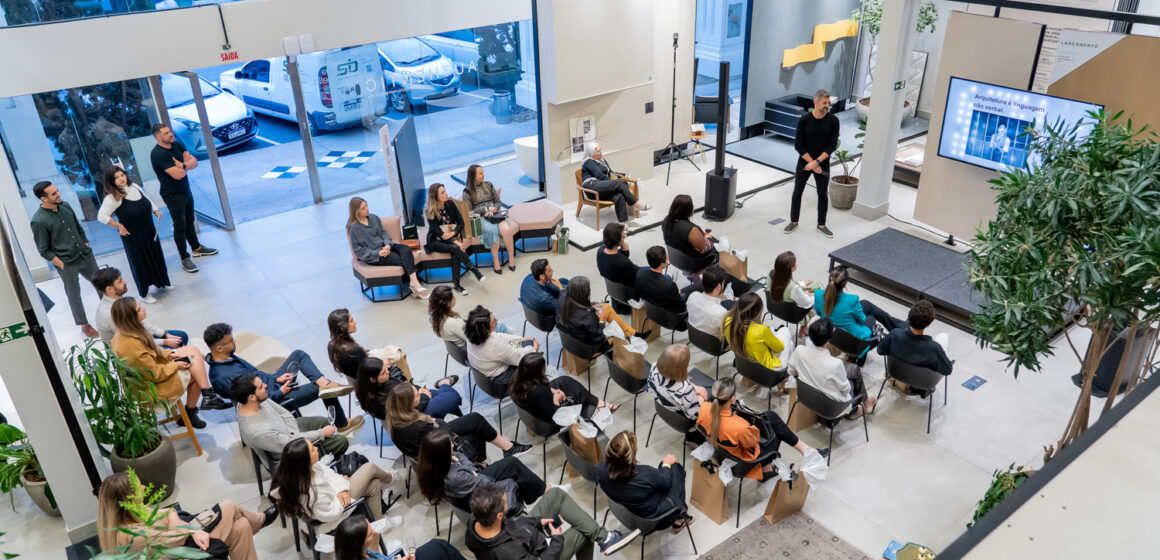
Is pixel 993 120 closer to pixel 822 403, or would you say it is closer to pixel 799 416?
pixel 799 416

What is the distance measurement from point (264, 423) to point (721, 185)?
20.1 feet

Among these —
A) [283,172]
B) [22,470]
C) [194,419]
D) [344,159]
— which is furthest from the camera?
[283,172]

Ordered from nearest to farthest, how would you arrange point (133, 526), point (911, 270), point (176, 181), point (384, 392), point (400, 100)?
point (133, 526)
point (384, 392)
point (911, 270)
point (176, 181)
point (400, 100)

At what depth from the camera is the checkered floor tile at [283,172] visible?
1109cm

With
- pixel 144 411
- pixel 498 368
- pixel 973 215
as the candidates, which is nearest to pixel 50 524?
pixel 144 411

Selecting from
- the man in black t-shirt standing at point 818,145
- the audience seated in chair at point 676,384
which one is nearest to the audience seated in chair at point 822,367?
the audience seated in chair at point 676,384

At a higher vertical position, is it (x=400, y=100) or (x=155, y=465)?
(x=400, y=100)

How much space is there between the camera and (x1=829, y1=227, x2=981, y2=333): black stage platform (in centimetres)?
761

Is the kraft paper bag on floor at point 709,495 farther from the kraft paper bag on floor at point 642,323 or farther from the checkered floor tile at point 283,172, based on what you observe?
the checkered floor tile at point 283,172

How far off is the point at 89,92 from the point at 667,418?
6.59 metres

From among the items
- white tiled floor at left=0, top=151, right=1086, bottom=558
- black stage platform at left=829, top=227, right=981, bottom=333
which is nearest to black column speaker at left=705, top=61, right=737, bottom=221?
white tiled floor at left=0, top=151, right=1086, bottom=558

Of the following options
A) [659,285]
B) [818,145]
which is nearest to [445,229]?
[659,285]

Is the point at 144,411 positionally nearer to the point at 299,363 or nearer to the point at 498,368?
the point at 299,363

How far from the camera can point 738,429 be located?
16.8 feet
